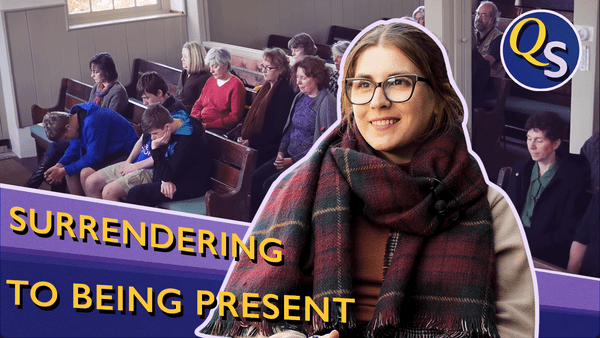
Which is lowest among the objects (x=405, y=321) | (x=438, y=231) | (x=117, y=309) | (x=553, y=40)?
(x=117, y=309)

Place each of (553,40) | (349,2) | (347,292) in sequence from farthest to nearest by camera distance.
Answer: (349,2)
(553,40)
(347,292)

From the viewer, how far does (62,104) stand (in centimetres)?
282

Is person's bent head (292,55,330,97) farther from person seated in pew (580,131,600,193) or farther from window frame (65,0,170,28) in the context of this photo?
person seated in pew (580,131,600,193)

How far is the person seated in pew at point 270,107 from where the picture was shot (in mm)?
2635

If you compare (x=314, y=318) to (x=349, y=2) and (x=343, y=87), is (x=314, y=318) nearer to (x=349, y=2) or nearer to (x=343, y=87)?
(x=343, y=87)

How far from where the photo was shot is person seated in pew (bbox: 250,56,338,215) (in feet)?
8.31

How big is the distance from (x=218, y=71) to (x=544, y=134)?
1.12 meters

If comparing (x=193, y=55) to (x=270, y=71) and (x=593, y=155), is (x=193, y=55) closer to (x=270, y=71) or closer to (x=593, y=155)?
(x=270, y=71)

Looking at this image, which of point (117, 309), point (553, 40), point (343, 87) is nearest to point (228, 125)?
point (117, 309)

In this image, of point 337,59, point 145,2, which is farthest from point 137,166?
point 337,59

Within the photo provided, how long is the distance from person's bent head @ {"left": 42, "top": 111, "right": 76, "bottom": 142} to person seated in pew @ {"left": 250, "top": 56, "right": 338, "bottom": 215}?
2.50 ft

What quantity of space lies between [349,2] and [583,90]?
0.80m

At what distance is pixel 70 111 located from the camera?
2.82 metres

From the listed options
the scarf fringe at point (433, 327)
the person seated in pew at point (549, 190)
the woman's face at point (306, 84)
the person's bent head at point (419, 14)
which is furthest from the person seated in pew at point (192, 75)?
Result: the scarf fringe at point (433, 327)
